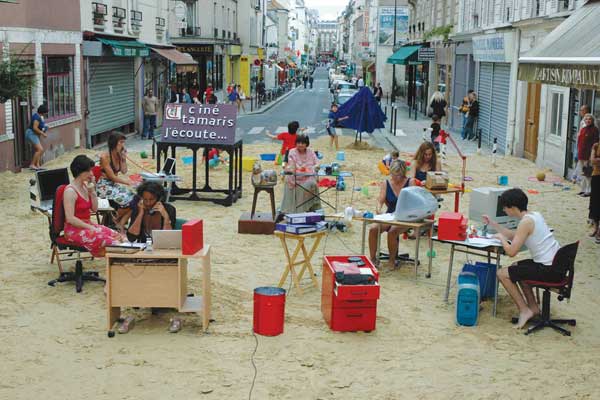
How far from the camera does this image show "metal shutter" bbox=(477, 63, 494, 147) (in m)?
26.0

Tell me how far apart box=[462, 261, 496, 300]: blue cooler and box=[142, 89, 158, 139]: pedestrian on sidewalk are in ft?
60.3

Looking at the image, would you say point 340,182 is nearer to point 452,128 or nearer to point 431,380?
point 431,380

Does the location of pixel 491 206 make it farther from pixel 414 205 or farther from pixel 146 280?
pixel 146 280

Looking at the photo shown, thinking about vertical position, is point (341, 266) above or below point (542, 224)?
below

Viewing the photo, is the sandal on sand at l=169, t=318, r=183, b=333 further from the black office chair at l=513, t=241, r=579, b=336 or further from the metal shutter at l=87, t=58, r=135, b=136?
the metal shutter at l=87, t=58, r=135, b=136

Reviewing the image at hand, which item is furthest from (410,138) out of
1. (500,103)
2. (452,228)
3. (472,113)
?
(452,228)

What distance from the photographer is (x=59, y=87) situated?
2070 centimetres

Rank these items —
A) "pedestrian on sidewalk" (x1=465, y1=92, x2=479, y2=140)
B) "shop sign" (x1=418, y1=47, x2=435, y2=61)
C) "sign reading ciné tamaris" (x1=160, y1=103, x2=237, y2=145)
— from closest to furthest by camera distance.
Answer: "sign reading ciné tamaris" (x1=160, y1=103, x2=237, y2=145) < "pedestrian on sidewalk" (x1=465, y1=92, x2=479, y2=140) < "shop sign" (x1=418, y1=47, x2=435, y2=61)

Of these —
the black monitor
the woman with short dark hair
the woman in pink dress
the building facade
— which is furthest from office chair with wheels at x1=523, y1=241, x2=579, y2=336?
the woman with short dark hair

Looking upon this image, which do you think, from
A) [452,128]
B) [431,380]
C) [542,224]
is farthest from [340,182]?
[452,128]

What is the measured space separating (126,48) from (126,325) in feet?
57.3

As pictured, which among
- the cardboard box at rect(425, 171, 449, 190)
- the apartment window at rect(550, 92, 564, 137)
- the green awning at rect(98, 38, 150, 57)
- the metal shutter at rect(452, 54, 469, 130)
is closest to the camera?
the cardboard box at rect(425, 171, 449, 190)

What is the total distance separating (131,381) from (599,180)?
824 cm

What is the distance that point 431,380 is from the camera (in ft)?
21.5
